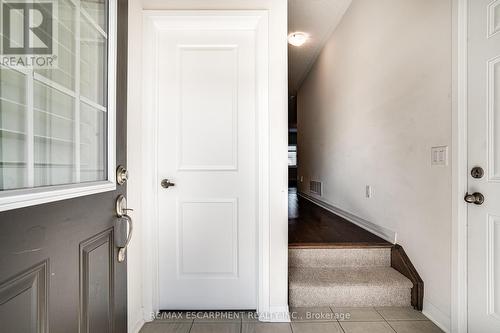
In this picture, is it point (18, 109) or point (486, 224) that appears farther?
point (486, 224)

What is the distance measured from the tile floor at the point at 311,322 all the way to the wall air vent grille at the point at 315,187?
2.38m

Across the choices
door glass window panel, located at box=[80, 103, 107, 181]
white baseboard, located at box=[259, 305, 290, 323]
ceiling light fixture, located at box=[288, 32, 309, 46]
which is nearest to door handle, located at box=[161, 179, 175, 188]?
door glass window panel, located at box=[80, 103, 107, 181]

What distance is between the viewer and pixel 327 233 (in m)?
2.30

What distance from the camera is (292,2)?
8.33 feet

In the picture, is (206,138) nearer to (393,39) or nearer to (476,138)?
(476,138)

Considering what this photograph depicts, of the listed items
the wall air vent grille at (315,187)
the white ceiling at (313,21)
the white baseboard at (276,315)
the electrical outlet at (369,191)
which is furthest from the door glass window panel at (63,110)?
the wall air vent grille at (315,187)

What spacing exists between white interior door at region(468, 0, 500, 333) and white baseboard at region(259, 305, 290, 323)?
1.06 metres

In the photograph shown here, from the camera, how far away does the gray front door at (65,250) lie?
52 cm

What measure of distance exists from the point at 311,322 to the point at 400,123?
1672 millimetres

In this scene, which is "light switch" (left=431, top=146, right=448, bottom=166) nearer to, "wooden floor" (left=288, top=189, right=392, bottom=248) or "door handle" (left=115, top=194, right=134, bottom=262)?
"wooden floor" (left=288, top=189, right=392, bottom=248)

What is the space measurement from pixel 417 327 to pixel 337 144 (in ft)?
7.07

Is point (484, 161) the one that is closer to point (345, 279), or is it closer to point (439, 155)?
point (439, 155)

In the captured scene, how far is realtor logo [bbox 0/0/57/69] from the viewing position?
0.56 metres

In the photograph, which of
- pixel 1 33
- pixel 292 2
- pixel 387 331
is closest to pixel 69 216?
pixel 1 33
